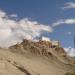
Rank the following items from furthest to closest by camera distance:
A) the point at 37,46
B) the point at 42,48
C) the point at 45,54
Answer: the point at 37,46
the point at 45,54
the point at 42,48

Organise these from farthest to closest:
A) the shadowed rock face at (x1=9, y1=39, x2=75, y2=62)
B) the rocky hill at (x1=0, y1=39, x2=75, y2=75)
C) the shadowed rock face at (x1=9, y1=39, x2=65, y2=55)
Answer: the shadowed rock face at (x1=9, y1=39, x2=65, y2=55) → the shadowed rock face at (x1=9, y1=39, x2=75, y2=62) → the rocky hill at (x1=0, y1=39, x2=75, y2=75)

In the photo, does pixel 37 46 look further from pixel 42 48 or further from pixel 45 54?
pixel 45 54

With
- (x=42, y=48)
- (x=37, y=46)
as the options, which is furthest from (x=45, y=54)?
(x=37, y=46)

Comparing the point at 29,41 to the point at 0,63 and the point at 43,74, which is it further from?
the point at 0,63

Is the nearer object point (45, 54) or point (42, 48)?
point (42, 48)

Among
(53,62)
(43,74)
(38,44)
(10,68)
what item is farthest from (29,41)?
(10,68)

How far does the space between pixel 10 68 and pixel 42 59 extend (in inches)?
1459

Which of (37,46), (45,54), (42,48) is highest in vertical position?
(37,46)

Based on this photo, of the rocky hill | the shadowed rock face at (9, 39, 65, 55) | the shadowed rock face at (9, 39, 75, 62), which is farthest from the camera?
the shadowed rock face at (9, 39, 65, 55)

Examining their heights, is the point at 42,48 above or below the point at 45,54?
above

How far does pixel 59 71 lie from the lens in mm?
87938

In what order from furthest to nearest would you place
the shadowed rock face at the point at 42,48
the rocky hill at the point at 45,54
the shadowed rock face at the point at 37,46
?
the shadowed rock face at the point at 37,46 → the shadowed rock face at the point at 42,48 → the rocky hill at the point at 45,54

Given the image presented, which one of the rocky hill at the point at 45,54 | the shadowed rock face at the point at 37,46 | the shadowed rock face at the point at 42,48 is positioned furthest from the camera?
the shadowed rock face at the point at 37,46

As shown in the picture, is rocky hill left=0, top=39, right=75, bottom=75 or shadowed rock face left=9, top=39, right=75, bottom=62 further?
shadowed rock face left=9, top=39, right=75, bottom=62
